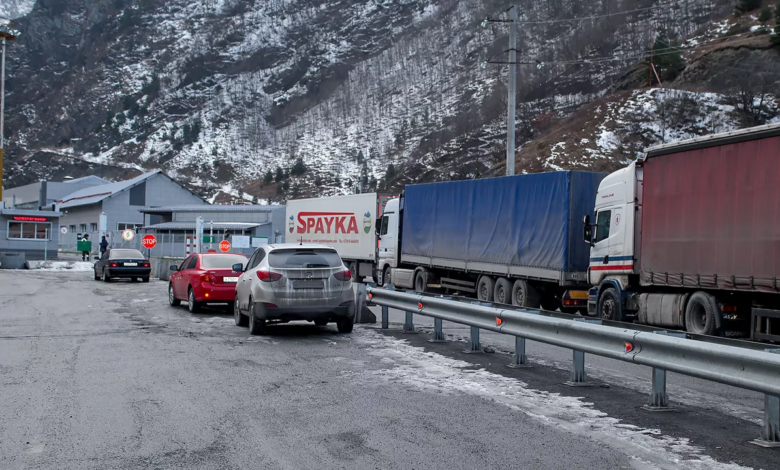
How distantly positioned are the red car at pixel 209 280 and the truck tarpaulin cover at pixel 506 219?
6634 mm

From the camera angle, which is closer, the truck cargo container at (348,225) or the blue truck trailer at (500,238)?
the blue truck trailer at (500,238)

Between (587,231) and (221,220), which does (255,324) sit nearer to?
(587,231)

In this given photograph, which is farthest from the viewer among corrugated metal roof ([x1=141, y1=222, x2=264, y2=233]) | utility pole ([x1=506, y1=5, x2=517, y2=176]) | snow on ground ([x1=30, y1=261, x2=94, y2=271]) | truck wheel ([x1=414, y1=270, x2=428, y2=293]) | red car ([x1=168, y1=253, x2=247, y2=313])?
corrugated metal roof ([x1=141, y1=222, x2=264, y2=233])

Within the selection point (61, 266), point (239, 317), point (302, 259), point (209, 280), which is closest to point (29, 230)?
point (61, 266)

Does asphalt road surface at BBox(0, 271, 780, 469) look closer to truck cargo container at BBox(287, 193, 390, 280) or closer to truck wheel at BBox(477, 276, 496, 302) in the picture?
truck wheel at BBox(477, 276, 496, 302)

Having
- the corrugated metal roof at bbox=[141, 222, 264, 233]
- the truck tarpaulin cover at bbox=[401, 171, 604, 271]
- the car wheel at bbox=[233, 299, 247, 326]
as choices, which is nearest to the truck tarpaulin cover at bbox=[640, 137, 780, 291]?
the truck tarpaulin cover at bbox=[401, 171, 604, 271]

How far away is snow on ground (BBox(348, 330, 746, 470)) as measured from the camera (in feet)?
19.3

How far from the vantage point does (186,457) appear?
19.2 feet

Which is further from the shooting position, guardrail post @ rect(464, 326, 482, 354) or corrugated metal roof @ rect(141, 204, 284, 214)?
corrugated metal roof @ rect(141, 204, 284, 214)

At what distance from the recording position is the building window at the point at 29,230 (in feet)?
174

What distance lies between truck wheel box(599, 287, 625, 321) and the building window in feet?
154

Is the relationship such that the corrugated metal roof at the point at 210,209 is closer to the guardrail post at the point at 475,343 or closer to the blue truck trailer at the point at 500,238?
the blue truck trailer at the point at 500,238

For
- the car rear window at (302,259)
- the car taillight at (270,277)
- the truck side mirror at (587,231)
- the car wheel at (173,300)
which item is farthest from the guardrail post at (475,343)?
the car wheel at (173,300)

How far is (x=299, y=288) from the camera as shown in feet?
42.3
